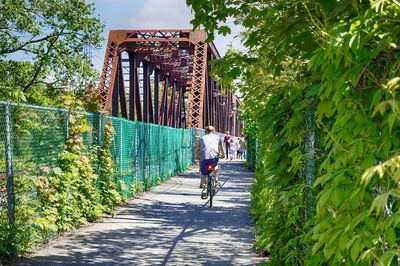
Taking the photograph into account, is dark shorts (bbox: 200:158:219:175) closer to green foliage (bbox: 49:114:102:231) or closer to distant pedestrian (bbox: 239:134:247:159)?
green foliage (bbox: 49:114:102:231)

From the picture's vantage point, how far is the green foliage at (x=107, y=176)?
34.2ft

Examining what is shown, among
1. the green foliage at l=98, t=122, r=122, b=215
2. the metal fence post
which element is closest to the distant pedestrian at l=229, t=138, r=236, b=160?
the green foliage at l=98, t=122, r=122, b=215

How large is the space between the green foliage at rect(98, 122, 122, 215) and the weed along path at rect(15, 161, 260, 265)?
0.28 meters

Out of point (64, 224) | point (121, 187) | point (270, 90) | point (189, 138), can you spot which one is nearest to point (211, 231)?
point (64, 224)

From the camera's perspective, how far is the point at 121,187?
38.8ft

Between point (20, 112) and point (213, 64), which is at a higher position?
point (213, 64)

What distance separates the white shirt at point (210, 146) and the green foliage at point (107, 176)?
2.39 m

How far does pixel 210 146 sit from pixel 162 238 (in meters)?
4.47

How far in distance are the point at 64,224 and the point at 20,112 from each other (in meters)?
1.92

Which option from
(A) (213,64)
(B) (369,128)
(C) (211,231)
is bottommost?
(C) (211,231)

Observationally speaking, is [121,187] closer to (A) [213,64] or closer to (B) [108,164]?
(B) [108,164]

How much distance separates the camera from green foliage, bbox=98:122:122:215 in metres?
10.4

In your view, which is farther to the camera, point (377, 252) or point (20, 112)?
point (20, 112)

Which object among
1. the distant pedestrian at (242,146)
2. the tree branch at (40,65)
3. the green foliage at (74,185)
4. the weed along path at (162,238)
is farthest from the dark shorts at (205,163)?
the distant pedestrian at (242,146)
